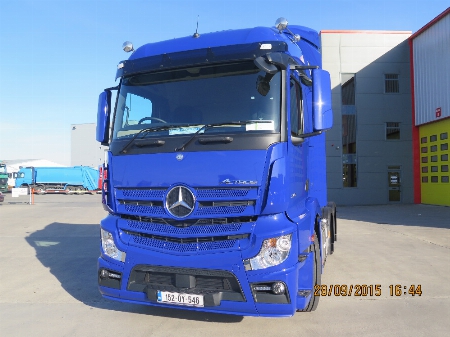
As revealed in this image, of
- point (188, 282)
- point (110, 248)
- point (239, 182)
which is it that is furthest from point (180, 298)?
point (239, 182)

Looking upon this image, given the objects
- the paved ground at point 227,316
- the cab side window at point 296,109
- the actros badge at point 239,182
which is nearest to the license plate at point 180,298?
the paved ground at point 227,316

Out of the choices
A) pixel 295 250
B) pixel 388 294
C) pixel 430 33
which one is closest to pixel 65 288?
pixel 295 250

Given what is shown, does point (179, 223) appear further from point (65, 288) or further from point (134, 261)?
point (65, 288)

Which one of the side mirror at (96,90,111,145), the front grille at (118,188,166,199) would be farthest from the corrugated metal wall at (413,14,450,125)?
the front grille at (118,188,166,199)

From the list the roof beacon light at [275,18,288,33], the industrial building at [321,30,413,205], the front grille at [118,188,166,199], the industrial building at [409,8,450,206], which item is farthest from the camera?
the industrial building at [321,30,413,205]

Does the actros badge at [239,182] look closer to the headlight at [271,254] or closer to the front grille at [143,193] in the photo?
the headlight at [271,254]

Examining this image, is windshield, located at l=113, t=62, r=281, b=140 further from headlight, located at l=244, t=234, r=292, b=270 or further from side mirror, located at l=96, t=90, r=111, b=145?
headlight, located at l=244, t=234, r=292, b=270

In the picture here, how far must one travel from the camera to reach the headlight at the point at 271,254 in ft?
11.1

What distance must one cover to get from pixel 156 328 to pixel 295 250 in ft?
5.66

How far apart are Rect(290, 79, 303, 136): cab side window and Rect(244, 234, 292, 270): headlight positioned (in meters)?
1.06

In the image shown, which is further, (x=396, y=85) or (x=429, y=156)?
(x=396, y=85)

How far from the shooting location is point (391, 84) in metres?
22.1

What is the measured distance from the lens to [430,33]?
1964 centimetres
